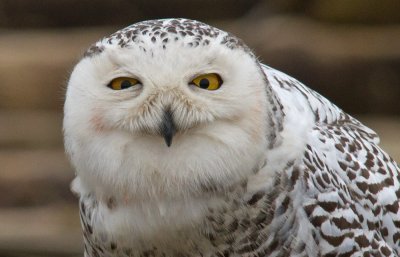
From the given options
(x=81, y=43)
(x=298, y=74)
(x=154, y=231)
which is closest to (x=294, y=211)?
(x=154, y=231)

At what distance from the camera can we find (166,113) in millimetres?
3289

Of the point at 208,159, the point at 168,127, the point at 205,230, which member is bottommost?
the point at 205,230

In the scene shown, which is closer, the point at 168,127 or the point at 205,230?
the point at 168,127

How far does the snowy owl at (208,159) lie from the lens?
332cm

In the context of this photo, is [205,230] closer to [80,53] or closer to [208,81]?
[208,81]

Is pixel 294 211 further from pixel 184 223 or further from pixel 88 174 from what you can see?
pixel 88 174

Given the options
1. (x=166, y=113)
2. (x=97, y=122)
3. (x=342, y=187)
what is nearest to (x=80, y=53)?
(x=342, y=187)

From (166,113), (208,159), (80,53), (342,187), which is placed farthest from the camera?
(80,53)

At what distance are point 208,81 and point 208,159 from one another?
245 mm

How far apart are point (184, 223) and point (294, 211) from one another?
0.37 meters

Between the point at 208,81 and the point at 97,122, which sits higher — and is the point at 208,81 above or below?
above

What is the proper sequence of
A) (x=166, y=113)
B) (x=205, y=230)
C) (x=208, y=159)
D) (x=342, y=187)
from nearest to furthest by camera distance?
(x=166, y=113) < (x=208, y=159) < (x=205, y=230) < (x=342, y=187)

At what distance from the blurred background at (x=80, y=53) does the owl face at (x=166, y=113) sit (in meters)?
3.23

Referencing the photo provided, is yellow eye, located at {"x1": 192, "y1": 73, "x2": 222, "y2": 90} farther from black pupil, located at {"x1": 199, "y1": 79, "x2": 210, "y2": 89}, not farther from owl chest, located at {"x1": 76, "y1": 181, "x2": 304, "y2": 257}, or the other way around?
owl chest, located at {"x1": 76, "y1": 181, "x2": 304, "y2": 257}
